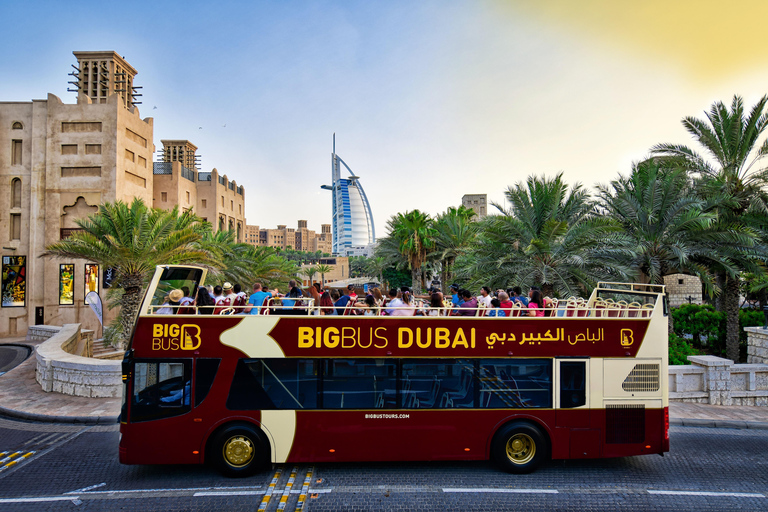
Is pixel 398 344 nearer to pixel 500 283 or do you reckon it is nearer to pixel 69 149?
pixel 500 283

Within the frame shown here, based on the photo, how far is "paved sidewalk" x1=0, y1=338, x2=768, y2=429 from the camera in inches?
379

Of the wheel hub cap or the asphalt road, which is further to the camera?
the wheel hub cap

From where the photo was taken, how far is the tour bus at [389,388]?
6.71 meters

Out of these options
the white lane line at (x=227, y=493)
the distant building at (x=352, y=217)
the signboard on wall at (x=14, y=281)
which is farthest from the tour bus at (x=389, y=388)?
the distant building at (x=352, y=217)

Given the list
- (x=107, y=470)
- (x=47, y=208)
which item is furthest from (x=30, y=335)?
(x=107, y=470)

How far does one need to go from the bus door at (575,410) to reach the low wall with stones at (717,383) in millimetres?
5794

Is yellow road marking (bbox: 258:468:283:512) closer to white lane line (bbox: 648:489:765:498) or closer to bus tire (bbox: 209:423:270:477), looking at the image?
bus tire (bbox: 209:423:270:477)

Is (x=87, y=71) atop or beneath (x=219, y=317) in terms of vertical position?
atop

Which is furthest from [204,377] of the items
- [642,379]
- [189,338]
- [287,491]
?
[642,379]

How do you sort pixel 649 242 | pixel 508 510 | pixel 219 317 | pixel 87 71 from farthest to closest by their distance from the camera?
pixel 87 71, pixel 649 242, pixel 219 317, pixel 508 510

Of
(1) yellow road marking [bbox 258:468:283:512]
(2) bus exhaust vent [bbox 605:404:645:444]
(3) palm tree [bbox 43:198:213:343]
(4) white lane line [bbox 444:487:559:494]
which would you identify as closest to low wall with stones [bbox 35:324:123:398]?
(3) palm tree [bbox 43:198:213:343]

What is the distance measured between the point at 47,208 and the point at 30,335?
9.84 meters

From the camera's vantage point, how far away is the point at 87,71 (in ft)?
125

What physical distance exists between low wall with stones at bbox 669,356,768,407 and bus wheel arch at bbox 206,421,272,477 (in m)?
10.1
